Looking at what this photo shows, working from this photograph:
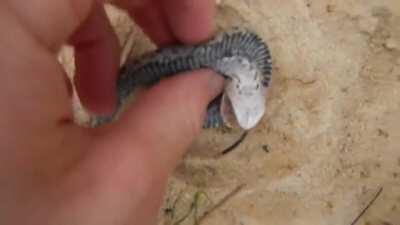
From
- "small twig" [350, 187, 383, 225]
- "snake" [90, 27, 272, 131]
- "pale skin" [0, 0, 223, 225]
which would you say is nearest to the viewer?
"pale skin" [0, 0, 223, 225]

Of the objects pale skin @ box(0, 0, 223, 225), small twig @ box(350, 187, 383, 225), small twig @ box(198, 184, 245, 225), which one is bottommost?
small twig @ box(350, 187, 383, 225)

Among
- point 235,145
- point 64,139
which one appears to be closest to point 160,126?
point 64,139

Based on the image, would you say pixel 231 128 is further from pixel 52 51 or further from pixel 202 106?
pixel 52 51

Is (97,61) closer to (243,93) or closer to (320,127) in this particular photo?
(243,93)

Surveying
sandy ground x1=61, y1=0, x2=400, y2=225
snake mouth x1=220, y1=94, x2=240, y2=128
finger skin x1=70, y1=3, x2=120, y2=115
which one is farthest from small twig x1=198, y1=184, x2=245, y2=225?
finger skin x1=70, y1=3, x2=120, y2=115

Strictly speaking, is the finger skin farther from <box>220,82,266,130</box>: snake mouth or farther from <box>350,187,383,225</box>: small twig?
<box>350,187,383,225</box>: small twig

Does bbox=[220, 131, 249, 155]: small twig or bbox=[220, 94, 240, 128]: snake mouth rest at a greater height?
bbox=[220, 94, 240, 128]: snake mouth

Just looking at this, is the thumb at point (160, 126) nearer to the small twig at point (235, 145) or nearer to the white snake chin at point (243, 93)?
the white snake chin at point (243, 93)

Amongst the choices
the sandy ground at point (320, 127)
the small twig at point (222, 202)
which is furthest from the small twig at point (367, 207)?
the small twig at point (222, 202)
